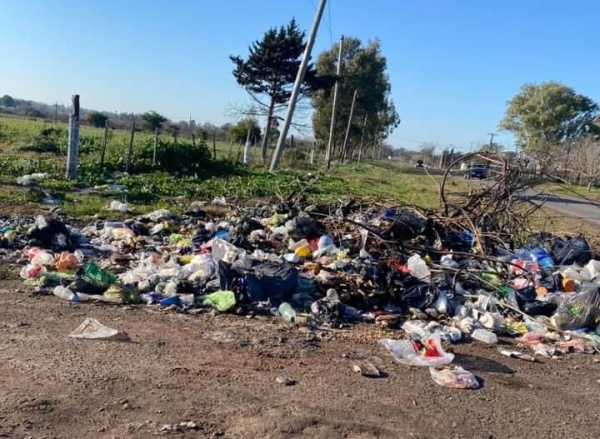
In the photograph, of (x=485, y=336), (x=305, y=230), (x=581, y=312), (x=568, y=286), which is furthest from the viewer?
(x=305, y=230)

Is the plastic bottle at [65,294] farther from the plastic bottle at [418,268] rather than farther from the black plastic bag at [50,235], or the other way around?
the plastic bottle at [418,268]

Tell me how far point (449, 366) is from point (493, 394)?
40 cm

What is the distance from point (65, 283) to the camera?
4875 millimetres

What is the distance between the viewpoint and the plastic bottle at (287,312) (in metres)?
4.48

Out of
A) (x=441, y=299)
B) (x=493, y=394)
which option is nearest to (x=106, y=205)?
(x=441, y=299)

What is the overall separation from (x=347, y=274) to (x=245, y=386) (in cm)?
246

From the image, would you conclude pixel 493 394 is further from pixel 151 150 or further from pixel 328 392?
pixel 151 150

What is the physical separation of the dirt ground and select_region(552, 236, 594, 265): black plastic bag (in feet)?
9.82

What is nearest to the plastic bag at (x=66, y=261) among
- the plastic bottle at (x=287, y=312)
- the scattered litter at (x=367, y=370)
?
the plastic bottle at (x=287, y=312)

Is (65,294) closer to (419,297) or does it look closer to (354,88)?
(419,297)

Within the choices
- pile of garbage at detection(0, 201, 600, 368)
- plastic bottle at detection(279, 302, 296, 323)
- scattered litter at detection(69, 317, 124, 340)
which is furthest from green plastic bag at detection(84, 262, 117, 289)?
plastic bottle at detection(279, 302, 296, 323)

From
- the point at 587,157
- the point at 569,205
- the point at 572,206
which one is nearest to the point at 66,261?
the point at 572,206

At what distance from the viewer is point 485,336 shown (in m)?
4.51

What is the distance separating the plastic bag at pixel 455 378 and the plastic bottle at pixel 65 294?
119 inches
